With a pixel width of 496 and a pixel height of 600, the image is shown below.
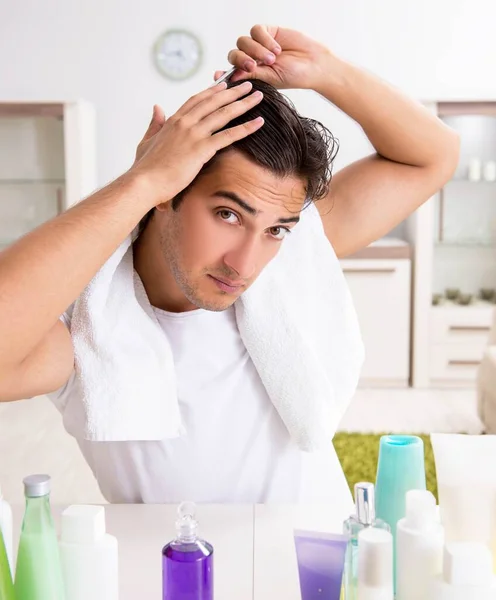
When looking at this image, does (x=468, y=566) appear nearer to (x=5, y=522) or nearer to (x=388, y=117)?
(x=5, y=522)

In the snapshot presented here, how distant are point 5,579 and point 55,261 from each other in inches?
16.6

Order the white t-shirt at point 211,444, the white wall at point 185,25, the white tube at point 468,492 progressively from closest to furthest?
the white tube at point 468,492 < the white t-shirt at point 211,444 < the white wall at point 185,25

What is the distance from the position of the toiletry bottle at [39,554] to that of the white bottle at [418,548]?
37 cm

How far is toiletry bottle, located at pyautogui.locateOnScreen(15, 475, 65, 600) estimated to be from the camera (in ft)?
2.65

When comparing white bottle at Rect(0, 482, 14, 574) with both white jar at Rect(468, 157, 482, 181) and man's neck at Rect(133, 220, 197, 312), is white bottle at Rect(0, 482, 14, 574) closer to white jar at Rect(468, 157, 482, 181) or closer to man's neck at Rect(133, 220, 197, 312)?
man's neck at Rect(133, 220, 197, 312)

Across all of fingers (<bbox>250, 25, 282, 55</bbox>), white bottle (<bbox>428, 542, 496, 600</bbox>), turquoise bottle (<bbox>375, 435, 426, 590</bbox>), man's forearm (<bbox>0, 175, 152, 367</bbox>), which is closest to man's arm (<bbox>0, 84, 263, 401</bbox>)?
man's forearm (<bbox>0, 175, 152, 367</bbox>)

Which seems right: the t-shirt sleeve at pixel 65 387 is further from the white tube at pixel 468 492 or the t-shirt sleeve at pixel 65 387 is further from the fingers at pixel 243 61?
the white tube at pixel 468 492

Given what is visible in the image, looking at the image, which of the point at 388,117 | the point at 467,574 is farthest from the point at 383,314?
the point at 467,574

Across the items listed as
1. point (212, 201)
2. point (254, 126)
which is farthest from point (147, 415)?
point (254, 126)

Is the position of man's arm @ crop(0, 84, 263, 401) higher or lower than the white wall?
lower

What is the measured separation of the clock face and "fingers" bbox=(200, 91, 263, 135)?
142 inches

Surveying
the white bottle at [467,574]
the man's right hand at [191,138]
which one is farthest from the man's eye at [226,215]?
the white bottle at [467,574]

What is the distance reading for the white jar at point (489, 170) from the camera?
4500 mm

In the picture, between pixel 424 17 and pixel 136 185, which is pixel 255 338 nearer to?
pixel 136 185
